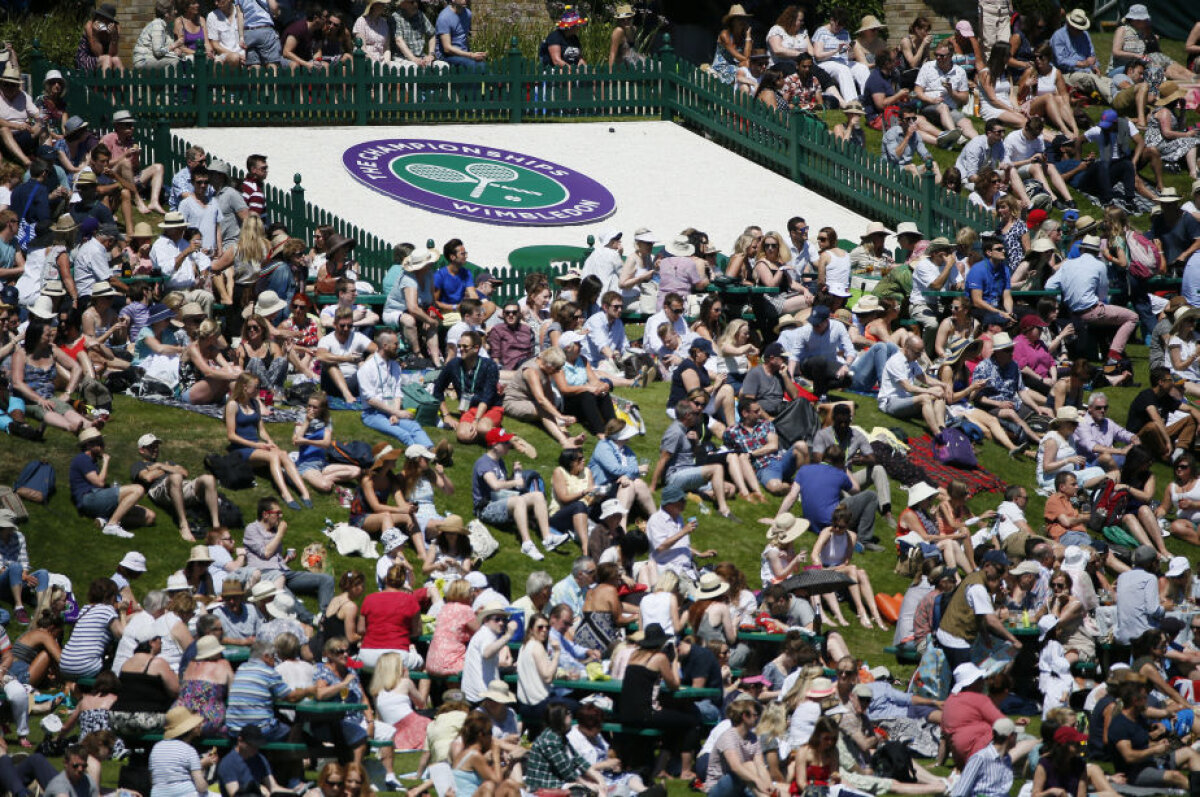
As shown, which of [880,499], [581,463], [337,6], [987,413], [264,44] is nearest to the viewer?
[581,463]

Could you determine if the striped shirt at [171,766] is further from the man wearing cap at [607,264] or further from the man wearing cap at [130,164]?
the man wearing cap at [130,164]

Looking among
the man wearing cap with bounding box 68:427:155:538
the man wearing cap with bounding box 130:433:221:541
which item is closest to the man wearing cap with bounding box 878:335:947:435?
the man wearing cap with bounding box 130:433:221:541

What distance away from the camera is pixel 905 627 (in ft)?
57.2

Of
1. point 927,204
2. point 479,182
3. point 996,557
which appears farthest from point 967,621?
point 479,182

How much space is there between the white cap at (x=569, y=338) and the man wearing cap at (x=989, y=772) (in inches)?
275

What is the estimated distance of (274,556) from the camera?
54.8 feet

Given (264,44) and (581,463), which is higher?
(264,44)

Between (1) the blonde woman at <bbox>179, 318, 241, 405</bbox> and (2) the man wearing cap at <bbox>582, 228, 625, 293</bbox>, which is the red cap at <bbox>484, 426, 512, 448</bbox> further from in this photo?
(2) the man wearing cap at <bbox>582, 228, 625, 293</bbox>

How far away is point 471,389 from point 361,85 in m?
7.78

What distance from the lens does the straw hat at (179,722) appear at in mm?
13766

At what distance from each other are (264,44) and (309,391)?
7803 mm

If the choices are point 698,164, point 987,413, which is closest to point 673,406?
point 987,413

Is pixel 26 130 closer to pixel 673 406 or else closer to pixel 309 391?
pixel 309 391

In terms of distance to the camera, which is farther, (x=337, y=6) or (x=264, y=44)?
(x=337, y=6)
